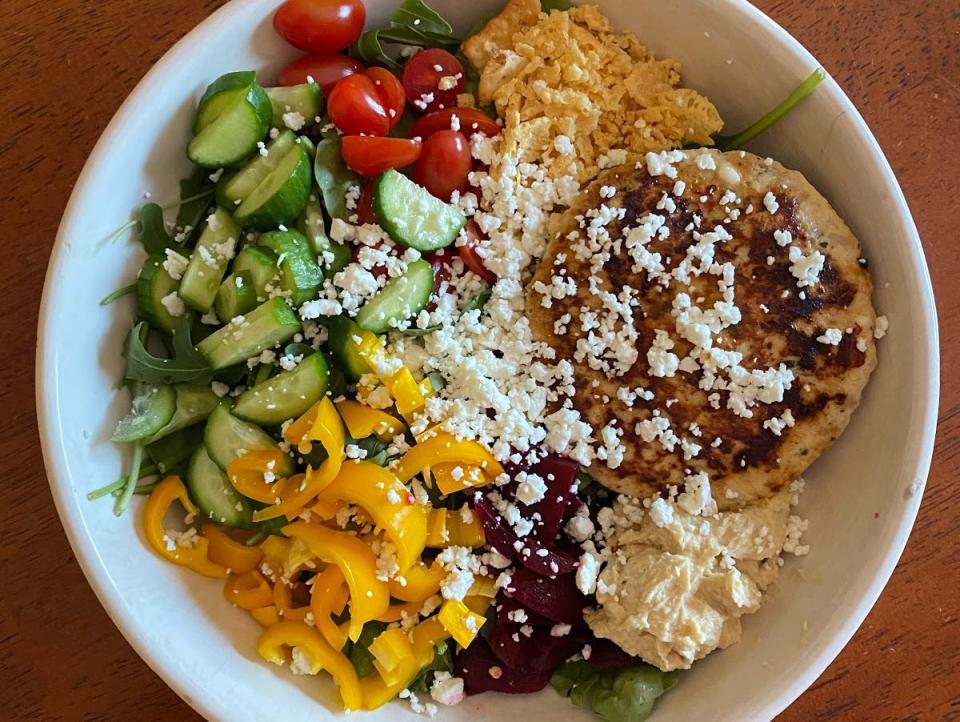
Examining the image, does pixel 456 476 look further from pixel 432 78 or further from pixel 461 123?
pixel 432 78

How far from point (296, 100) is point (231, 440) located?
0.81m

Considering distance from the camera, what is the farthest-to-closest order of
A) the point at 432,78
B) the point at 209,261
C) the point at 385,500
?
the point at 432,78 → the point at 209,261 → the point at 385,500

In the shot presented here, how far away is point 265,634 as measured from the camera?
191 cm

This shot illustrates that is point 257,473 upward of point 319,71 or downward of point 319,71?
downward

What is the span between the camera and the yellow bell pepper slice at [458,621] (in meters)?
1.78

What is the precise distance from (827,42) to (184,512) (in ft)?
6.54

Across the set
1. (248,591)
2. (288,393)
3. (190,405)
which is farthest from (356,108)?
(248,591)

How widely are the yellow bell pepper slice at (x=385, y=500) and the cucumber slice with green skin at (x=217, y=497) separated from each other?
0.75 ft

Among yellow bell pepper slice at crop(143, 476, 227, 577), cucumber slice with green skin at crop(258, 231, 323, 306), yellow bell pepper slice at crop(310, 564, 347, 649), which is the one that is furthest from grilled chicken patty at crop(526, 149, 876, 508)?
yellow bell pepper slice at crop(143, 476, 227, 577)

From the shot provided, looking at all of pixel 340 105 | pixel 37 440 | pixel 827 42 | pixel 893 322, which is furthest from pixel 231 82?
pixel 893 322

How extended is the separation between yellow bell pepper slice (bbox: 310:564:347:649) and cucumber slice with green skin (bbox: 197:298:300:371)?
0.53 m

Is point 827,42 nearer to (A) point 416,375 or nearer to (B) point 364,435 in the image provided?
(A) point 416,375

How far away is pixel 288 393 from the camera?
1.82 m

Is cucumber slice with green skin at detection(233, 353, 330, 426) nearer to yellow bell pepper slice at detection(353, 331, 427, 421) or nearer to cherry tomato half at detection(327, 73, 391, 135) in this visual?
yellow bell pepper slice at detection(353, 331, 427, 421)
